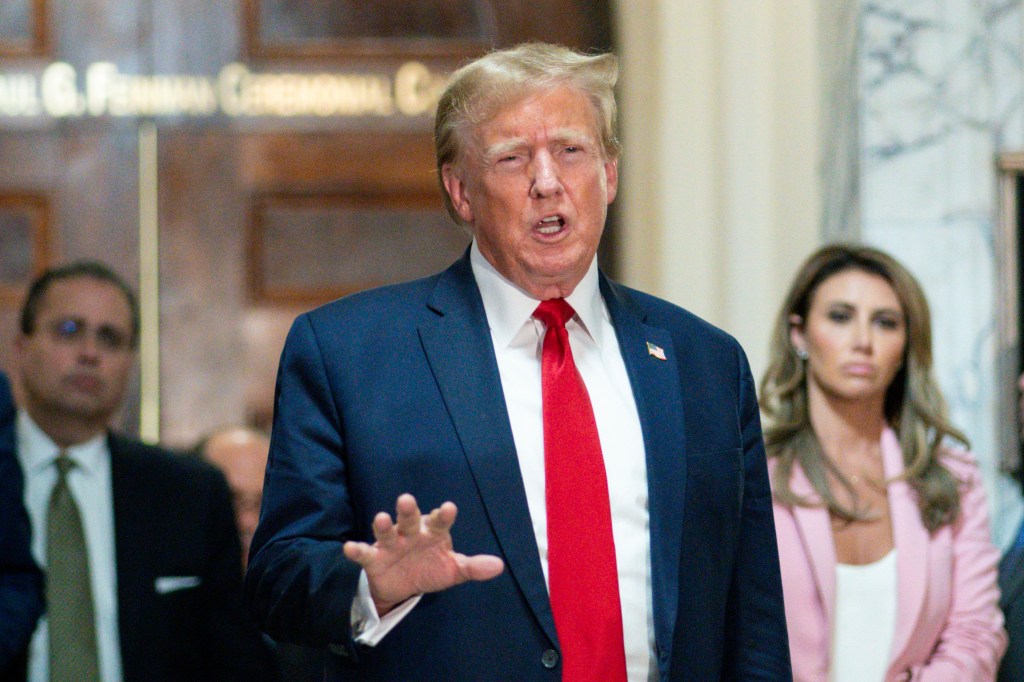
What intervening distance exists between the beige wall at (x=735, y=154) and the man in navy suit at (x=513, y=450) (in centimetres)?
188

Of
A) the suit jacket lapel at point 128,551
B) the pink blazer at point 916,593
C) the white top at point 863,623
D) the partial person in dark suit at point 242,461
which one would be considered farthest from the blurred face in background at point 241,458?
the white top at point 863,623

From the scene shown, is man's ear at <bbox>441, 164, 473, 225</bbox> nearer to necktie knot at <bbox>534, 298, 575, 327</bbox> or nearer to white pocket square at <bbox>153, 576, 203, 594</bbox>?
necktie knot at <bbox>534, 298, 575, 327</bbox>

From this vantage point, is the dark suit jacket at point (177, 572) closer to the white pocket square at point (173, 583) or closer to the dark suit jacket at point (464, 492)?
the white pocket square at point (173, 583)

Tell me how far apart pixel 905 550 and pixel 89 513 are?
6.76ft

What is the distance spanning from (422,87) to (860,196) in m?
1.44

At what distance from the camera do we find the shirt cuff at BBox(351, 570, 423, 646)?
1997 mm

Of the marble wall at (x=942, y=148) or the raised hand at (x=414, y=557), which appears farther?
the marble wall at (x=942, y=148)

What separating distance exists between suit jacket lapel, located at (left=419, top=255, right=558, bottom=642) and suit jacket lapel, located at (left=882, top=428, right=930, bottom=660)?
1535 mm

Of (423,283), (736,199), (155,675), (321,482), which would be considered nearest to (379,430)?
(321,482)

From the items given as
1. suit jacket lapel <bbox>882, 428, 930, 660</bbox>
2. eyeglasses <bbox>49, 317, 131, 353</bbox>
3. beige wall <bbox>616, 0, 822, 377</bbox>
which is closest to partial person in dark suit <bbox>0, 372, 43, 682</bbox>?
eyeglasses <bbox>49, 317, 131, 353</bbox>

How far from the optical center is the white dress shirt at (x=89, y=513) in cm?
349

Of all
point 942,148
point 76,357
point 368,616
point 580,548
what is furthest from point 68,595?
point 942,148

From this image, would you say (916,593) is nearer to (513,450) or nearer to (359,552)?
(513,450)

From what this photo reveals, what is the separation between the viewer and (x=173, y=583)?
11.8ft
